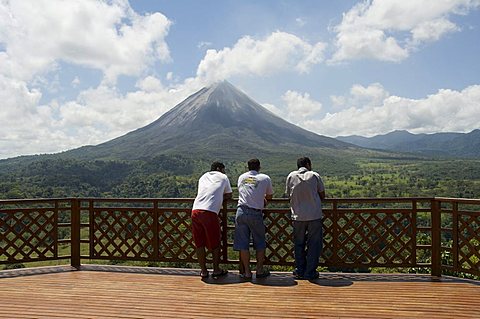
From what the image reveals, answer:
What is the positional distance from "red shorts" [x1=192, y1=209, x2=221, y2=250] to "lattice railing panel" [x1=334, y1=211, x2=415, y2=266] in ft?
5.57

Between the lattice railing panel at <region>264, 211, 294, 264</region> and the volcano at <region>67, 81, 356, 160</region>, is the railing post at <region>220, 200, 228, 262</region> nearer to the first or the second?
the lattice railing panel at <region>264, 211, 294, 264</region>

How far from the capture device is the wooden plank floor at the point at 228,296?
430cm

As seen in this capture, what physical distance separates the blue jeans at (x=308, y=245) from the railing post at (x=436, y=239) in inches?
61.6

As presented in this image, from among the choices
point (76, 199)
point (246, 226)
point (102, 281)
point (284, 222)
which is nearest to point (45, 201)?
point (76, 199)

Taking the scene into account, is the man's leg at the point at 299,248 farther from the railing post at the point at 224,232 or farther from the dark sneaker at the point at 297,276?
the railing post at the point at 224,232

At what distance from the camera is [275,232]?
601 cm

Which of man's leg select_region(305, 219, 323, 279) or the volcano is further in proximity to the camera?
the volcano

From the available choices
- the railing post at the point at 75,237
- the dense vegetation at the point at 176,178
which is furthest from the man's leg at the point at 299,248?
the dense vegetation at the point at 176,178

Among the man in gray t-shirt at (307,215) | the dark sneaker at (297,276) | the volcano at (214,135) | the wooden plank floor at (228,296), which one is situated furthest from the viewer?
the volcano at (214,135)

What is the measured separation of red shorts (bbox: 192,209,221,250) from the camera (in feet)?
18.0

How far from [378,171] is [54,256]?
3645 inches

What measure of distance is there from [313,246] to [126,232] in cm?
279

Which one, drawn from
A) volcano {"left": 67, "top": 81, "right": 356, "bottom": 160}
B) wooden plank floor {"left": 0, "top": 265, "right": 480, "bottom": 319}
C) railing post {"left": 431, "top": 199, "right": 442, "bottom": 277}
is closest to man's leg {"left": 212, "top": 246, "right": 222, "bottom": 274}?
wooden plank floor {"left": 0, "top": 265, "right": 480, "bottom": 319}

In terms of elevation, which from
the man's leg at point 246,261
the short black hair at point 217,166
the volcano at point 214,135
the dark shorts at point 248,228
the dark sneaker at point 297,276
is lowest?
the dark sneaker at point 297,276
